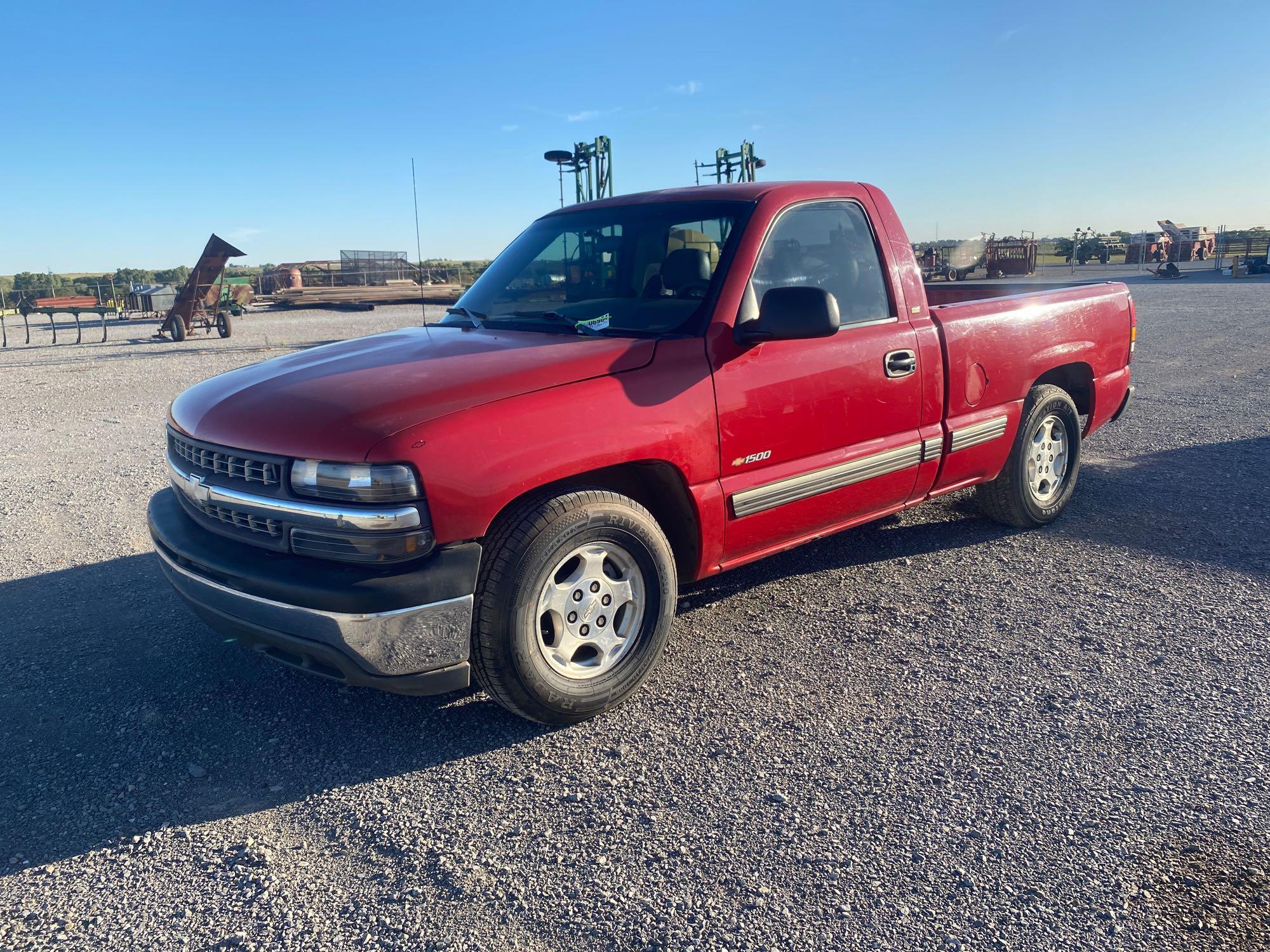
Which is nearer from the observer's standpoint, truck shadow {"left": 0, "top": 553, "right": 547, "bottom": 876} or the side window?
truck shadow {"left": 0, "top": 553, "right": 547, "bottom": 876}

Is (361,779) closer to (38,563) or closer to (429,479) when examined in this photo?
(429,479)

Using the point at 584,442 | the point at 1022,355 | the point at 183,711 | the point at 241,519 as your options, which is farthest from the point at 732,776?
the point at 1022,355

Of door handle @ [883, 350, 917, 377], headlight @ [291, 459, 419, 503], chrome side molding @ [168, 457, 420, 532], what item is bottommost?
chrome side molding @ [168, 457, 420, 532]

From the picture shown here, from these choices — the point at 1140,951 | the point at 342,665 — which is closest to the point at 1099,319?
the point at 1140,951

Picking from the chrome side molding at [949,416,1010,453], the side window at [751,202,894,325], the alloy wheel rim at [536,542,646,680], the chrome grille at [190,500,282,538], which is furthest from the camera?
the chrome side molding at [949,416,1010,453]

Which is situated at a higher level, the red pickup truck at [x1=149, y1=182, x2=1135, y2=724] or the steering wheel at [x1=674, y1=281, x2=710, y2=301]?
the steering wheel at [x1=674, y1=281, x2=710, y2=301]

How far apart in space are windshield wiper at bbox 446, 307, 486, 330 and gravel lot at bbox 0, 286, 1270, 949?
5.60 feet

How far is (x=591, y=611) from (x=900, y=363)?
1.97m

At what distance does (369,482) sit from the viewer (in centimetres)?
287

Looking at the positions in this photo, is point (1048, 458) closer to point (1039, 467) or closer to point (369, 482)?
point (1039, 467)

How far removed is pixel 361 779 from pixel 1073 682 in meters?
2.69

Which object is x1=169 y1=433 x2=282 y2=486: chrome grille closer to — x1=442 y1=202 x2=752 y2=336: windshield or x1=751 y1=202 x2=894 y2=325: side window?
x1=442 y1=202 x2=752 y2=336: windshield

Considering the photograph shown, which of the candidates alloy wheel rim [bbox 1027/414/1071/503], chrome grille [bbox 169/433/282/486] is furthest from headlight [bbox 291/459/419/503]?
alloy wheel rim [bbox 1027/414/1071/503]

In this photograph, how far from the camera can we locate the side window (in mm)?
4047
